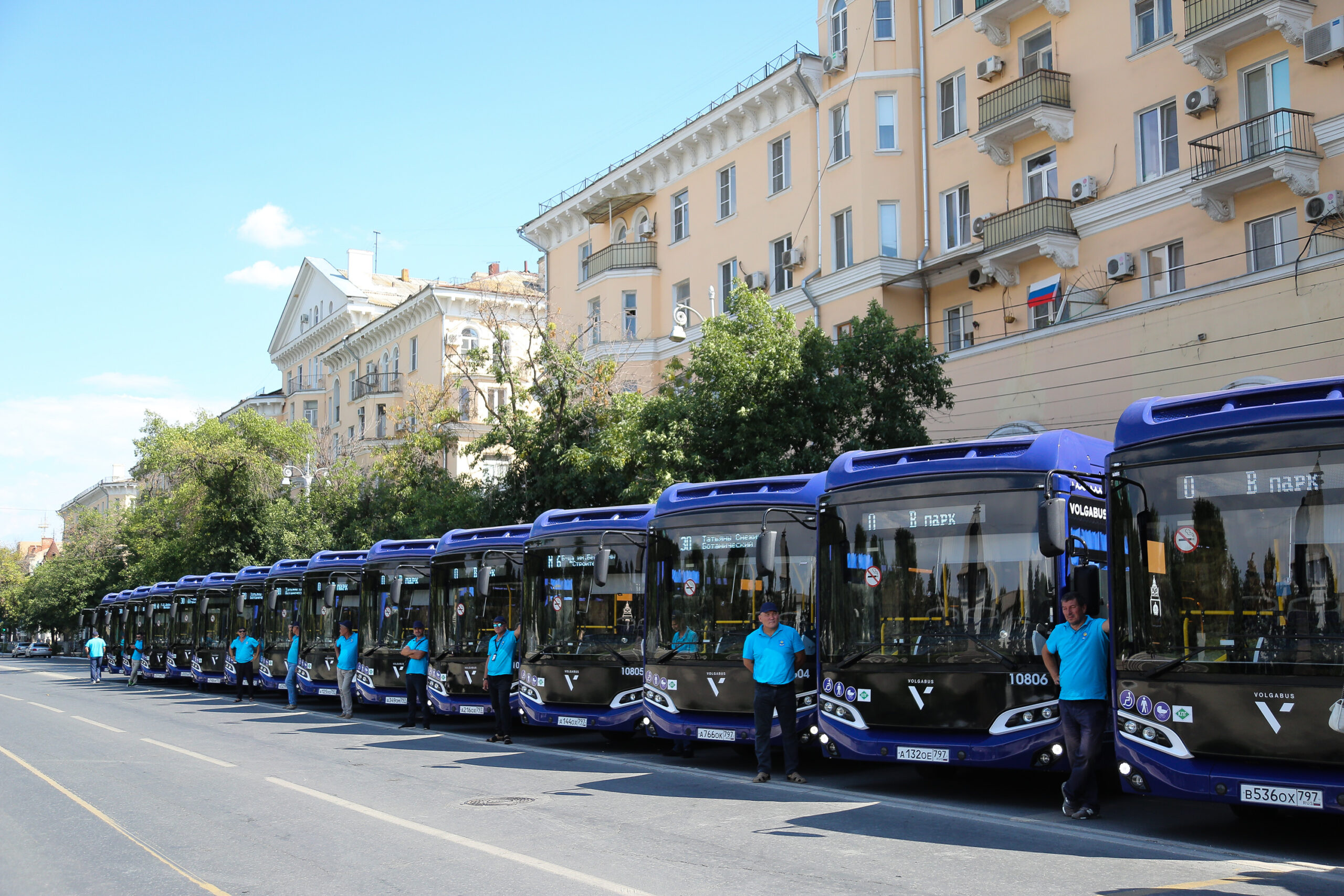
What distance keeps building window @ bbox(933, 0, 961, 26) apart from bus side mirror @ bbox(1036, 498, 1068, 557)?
2237 centimetres

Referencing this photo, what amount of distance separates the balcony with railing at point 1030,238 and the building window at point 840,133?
17.6ft

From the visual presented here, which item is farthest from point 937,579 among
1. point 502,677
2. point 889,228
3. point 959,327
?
point 889,228

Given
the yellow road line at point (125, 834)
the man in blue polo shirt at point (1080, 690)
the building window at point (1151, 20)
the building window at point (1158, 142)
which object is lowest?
the yellow road line at point (125, 834)

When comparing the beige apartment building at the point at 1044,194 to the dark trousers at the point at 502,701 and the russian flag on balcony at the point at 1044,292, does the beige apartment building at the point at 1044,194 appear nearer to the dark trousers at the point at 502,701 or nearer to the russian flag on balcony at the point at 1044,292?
the russian flag on balcony at the point at 1044,292

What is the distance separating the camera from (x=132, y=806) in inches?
430

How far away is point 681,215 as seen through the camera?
1455 inches

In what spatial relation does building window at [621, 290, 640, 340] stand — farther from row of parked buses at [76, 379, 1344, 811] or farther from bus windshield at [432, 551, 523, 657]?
row of parked buses at [76, 379, 1344, 811]

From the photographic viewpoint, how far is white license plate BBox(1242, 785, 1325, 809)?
7691 mm

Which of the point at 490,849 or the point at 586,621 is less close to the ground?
the point at 586,621

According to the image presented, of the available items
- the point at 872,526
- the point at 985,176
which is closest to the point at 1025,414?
the point at 985,176

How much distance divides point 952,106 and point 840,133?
306cm

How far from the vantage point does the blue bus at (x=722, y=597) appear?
12891 millimetres

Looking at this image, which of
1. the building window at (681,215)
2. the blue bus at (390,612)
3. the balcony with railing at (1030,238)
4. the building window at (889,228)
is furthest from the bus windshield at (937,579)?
the building window at (681,215)

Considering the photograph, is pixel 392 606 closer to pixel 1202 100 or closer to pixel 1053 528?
pixel 1053 528
